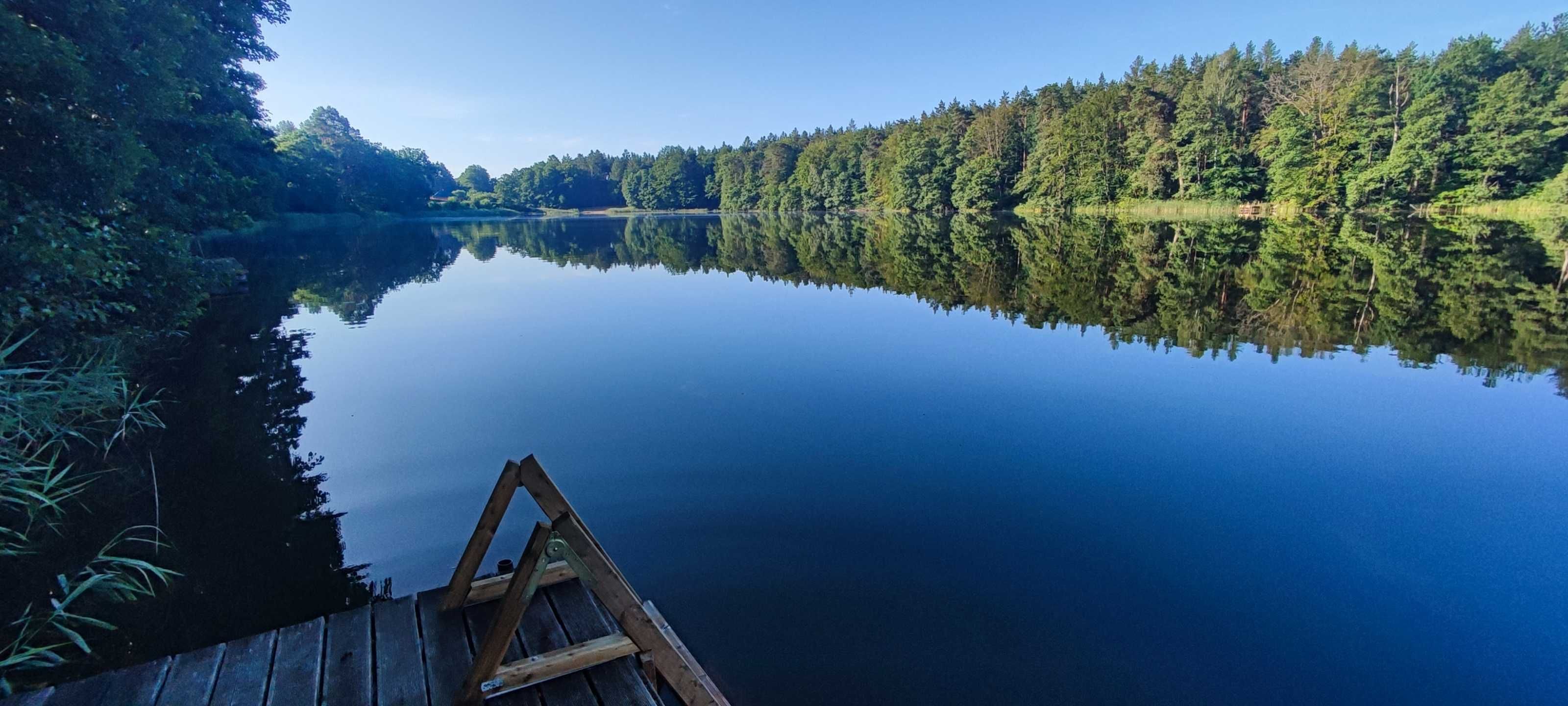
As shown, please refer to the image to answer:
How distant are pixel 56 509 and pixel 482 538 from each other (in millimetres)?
4316

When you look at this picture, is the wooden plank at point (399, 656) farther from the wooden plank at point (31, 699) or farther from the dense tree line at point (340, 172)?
the dense tree line at point (340, 172)

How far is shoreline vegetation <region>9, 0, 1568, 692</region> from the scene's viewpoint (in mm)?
6449

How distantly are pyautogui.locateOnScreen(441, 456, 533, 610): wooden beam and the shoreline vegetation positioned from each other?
2.47m

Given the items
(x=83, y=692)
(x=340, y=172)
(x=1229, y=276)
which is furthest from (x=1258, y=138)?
(x=340, y=172)

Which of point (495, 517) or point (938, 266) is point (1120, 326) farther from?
point (495, 517)

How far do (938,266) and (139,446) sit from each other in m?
22.1

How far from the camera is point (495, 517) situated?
3.36 m

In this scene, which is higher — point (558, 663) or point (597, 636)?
point (558, 663)

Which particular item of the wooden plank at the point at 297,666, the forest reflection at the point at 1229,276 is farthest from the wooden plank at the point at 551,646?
the forest reflection at the point at 1229,276

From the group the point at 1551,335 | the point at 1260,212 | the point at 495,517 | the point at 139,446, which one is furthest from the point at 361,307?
the point at 1260,212

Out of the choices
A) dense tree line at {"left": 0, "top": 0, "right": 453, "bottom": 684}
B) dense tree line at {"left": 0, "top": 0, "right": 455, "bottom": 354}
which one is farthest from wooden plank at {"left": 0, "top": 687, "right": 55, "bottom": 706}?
dense tree line at {"left": 0, "top": 0, "right": 455, "bottom": 354}

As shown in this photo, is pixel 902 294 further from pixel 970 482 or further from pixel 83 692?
pixel 83 692

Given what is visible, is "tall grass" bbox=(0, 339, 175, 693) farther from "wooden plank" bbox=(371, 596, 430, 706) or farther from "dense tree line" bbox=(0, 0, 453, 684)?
"wooden plank" bbox=(371, 596, 430, 706)

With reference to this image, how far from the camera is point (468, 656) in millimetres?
3453
